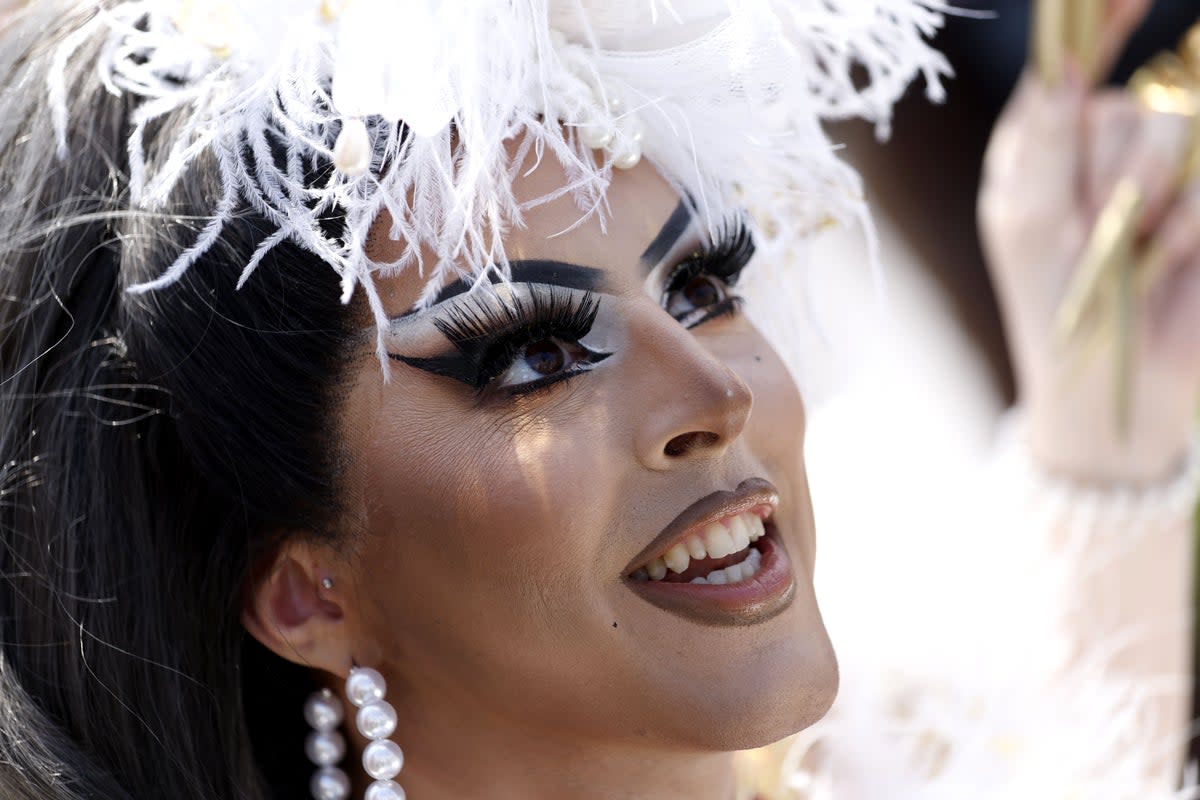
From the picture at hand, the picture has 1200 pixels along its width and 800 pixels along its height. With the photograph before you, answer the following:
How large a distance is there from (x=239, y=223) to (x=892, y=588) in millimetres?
1219

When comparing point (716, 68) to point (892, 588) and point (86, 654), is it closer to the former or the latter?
point (86, 654)

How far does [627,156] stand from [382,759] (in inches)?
23.2

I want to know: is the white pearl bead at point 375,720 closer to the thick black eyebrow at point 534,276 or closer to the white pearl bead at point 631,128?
the thick black eyebrow at point 534,276

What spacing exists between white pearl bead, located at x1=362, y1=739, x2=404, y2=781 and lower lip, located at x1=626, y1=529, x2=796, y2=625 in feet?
0.94

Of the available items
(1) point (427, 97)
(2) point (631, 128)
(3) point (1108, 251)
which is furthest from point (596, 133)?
(3) point (1108, 251)

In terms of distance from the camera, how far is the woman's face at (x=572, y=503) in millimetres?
1133

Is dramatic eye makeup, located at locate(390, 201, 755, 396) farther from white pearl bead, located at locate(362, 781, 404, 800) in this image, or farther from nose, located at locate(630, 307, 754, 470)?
white pearl bead, located at locate(362, 781, 404, 800)

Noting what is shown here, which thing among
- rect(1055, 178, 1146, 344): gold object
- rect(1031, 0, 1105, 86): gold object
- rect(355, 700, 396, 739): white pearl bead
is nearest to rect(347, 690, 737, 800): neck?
rect(355, 700, 396, 739): white pearl bead

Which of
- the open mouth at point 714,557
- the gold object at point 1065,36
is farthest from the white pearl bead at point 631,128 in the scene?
the gold object at point 1065,36

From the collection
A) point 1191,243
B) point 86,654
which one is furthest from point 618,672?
point 1191,243

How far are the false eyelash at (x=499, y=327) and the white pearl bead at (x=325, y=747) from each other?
0.42 meters

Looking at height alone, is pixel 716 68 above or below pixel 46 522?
above

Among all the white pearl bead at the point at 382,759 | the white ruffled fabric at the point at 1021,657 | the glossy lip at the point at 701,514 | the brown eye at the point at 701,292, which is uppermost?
the brown eye at the point at 701,292

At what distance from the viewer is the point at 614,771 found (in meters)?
1.23
